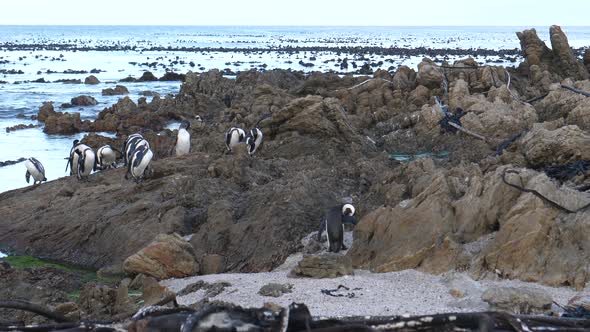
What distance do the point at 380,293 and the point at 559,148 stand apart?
4428 mm

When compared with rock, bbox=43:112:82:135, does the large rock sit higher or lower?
higher

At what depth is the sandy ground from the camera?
611 cm

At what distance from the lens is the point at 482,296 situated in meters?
6.11

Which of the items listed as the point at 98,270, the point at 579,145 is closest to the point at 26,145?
the point at 98,270

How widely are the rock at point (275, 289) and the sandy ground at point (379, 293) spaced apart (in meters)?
0.05

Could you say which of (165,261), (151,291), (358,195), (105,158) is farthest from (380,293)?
(105,158)

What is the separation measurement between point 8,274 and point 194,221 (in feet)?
8.91

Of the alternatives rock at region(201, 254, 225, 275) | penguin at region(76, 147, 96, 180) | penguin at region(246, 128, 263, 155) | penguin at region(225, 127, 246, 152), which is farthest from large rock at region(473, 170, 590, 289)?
penguin at region(76, 147, 96, 180)

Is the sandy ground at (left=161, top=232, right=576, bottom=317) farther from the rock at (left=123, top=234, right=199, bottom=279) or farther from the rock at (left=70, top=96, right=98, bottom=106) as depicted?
the rock at (left=70, top=96, right=98, bottom=106)

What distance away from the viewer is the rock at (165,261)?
336 inches

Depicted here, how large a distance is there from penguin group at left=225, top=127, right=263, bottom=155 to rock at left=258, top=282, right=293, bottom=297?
8.12 m

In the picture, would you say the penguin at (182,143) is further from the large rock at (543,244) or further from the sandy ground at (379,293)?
the large rock at (543,244)

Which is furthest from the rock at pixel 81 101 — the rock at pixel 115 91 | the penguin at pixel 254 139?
the penguin at pixel 254 139

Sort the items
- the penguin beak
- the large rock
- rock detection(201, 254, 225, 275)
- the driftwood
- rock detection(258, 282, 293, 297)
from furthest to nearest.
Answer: the penguin beak < rock detection(201, 254, 225, 275) < rock detection(258, 282, 293, 297) < the large rock < the driftwood
